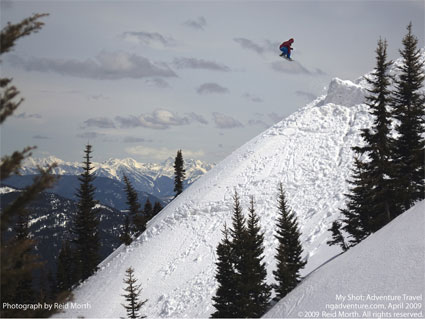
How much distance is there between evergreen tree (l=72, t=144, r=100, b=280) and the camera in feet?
168

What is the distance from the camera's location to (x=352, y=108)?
70.8m

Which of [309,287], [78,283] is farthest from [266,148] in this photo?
[309,287]

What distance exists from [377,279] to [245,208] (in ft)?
124

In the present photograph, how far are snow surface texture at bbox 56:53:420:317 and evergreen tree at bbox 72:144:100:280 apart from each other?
6.24 ft

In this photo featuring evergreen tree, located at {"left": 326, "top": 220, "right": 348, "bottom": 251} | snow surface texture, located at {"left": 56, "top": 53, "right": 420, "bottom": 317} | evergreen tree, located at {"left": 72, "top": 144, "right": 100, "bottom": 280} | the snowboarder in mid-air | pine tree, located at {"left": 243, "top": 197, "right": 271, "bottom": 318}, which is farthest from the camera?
evergreen tree, located at {"left": 72, "top": 144, "right": 100, "bottom": 280}

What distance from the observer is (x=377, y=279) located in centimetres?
1617

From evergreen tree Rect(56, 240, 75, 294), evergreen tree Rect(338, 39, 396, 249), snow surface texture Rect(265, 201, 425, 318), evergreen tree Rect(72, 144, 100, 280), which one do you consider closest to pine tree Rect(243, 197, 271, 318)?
snow surface texture Rect(265, 201, 425, 318)

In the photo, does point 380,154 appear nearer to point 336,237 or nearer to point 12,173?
point 336,237

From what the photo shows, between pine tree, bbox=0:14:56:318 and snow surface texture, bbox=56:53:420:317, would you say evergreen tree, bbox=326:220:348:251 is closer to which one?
snow surface texture, bbox=56:53:420:317

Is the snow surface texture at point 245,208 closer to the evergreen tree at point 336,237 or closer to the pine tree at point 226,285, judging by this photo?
the evergreen tree at point 336,237

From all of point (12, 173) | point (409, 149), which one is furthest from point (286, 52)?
point (12, 173)

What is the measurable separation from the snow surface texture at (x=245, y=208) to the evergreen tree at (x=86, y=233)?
190cm

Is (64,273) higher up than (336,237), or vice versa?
(336,237)

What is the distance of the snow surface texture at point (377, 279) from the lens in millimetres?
14453
